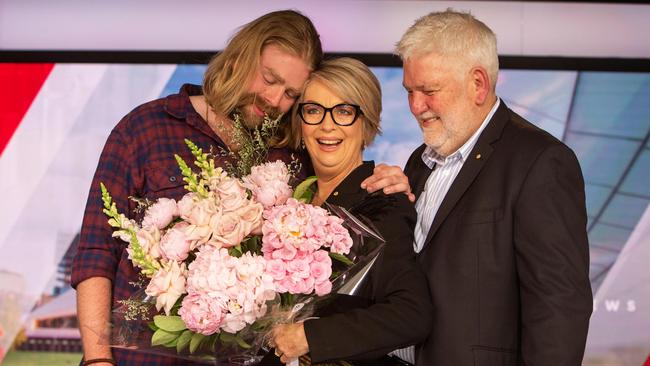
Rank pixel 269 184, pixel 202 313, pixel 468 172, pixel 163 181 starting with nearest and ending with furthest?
pixel 202 313
pixel 269 184
pixel 468 172
pixel 163 181

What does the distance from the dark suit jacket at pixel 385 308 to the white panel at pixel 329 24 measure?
255 centimetres

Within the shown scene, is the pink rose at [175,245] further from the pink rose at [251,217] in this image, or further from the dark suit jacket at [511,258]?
the dark suit jacket at [511,258]

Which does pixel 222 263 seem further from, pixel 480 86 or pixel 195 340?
pixel 480 86

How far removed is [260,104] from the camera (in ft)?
9.66

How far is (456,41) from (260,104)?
673 millimetres

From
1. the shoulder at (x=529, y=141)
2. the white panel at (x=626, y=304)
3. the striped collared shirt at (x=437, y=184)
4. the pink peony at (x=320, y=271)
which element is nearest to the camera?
the pink peony at (x=320, y=271)

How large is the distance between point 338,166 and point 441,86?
381 millimetres

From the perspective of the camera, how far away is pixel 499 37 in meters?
5.01

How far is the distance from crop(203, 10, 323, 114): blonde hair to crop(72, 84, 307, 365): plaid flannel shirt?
114 mm

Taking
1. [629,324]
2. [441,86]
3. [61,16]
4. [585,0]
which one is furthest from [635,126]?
[61,16]

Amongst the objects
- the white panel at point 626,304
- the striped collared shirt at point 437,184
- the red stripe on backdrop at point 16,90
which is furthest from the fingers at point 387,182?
the red stripe on backdrop at point 16,90

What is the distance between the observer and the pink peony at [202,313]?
2119mm

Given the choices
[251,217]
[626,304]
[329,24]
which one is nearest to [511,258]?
[251,217]

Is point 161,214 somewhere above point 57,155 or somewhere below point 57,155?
below
